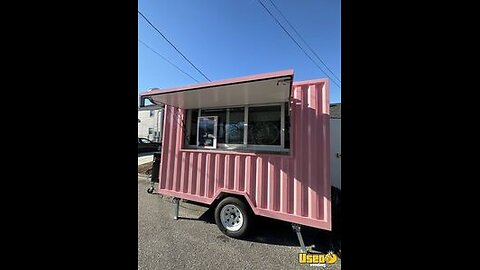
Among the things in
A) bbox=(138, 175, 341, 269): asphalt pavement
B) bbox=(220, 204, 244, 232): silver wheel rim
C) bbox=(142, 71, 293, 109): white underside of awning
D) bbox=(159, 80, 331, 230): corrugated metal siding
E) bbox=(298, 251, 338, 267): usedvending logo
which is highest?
bbox=(142, 71, 293, 109): white underside of awning

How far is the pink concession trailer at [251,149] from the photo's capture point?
309 centimetres

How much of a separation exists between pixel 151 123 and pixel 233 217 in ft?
71.4

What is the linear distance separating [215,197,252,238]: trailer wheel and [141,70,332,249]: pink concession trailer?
15 millimetres

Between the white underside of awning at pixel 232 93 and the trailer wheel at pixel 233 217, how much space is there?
5.65ft

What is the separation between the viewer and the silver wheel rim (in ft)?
11.6

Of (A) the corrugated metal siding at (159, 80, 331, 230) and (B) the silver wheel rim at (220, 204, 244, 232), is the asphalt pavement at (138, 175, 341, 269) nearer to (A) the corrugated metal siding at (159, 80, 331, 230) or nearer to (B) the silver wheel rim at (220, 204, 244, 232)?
(B) the silver wheel rim at (220, 204, 244, 232)

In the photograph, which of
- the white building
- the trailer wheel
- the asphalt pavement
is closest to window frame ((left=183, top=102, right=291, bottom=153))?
the trailer wheel

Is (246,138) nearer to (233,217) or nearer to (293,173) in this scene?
(293,173)

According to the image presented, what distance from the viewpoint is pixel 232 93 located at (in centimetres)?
330

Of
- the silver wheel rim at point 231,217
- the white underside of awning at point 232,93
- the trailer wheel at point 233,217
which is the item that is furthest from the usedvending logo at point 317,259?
the white underside of awning at point 232,93

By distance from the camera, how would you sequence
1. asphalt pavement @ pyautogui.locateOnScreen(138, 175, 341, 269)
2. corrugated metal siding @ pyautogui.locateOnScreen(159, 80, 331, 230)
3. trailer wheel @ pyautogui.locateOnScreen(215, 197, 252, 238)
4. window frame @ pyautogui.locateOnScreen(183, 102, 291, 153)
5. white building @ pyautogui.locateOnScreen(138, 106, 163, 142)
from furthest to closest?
white building @ pyautogui.locateOnScreen(138, 106, 163, 142) → window frame @ pyautogui.locateOnScreen(183, 102, 291, 153) → trailer wheel @ pyautogui.locateOnScreen(215, 197, 252, 238) → corrugated metal siding @ pyautogui.locateOnScreen(159, 80, 331, 230) → asphalt pavement @ pyautogui.locateOnScreen(138, 175, 341, 269)

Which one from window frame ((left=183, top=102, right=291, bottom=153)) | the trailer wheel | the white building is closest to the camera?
the trailer wheel

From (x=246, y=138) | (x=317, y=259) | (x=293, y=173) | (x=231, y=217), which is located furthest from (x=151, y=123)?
(x=317, y=259)
